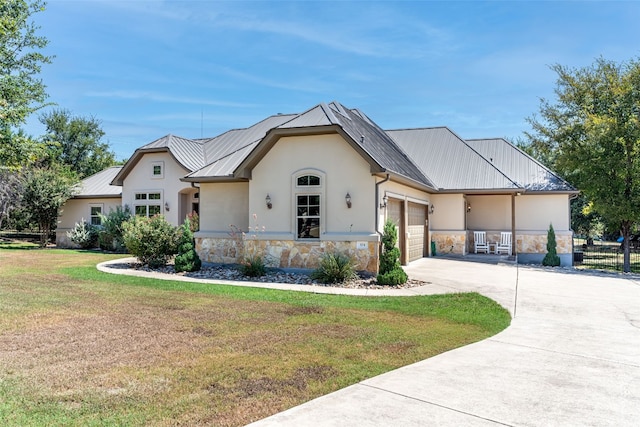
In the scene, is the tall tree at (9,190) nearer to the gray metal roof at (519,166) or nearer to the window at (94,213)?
the window at (94,213)

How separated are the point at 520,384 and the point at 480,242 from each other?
17555mm

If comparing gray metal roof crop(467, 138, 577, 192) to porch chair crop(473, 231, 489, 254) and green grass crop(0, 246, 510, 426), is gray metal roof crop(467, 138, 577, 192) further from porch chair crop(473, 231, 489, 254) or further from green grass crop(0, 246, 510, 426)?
green grass crop(0, 246, 510, 426)

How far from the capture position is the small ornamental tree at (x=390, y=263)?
40.5ft

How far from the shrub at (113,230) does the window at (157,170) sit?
95.7 inches

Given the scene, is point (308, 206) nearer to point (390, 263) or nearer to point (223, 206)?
point (390, 263)

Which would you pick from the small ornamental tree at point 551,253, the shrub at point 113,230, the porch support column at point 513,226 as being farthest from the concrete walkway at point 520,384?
the shrub at point 113,230

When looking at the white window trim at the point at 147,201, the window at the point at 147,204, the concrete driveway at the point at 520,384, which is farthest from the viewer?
the window at the point at 147,204

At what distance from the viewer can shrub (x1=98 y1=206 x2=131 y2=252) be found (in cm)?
2289

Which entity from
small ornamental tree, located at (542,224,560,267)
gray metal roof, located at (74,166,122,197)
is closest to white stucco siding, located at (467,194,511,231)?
small ornamental tree, located at (542,224,560,267)

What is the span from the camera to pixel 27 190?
84.5 feet

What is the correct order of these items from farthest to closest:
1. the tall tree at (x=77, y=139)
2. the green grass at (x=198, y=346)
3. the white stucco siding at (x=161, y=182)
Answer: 1. the tall tree at (x=77, y=139)
2. the white stucco siding at (x=161, y=182)
3. the green grass at (x=198, y=346)

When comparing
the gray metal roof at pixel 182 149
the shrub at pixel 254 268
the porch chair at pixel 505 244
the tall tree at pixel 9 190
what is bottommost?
the shrub at pixel 254 268

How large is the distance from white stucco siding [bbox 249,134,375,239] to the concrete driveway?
5.92 meters

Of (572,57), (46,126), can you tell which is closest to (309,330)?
(572,57)
